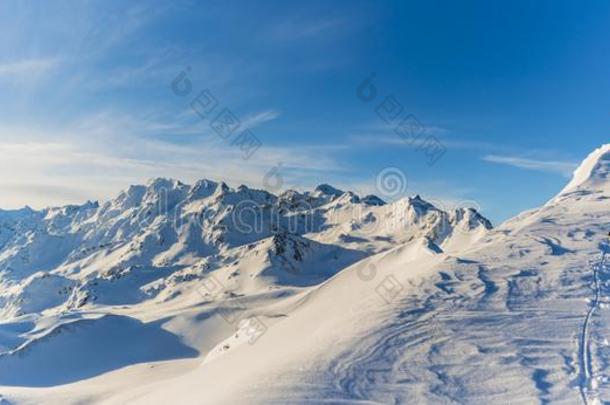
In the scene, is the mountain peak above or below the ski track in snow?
above

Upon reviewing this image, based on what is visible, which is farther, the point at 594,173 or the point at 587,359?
the point at 594,173

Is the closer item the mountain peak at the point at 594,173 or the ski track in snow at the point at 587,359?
the ski track in snow at the point at 587,359

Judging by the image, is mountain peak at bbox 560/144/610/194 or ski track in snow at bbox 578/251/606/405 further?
mountain peak at bbox 560/144/610/194

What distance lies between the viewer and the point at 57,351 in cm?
8600

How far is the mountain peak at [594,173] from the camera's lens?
5622 cm

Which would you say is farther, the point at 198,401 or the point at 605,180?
the point at 605,180

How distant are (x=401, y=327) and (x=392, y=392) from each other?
217 inches

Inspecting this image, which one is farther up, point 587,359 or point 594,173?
point 594,173

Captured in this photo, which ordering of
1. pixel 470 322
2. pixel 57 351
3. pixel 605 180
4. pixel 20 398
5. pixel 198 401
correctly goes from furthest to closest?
pixel 57 351
pixel 605 180
pixel 20 398
pixel 470 322
pixel 198 401

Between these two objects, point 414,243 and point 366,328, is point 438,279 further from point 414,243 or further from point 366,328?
point 414,243

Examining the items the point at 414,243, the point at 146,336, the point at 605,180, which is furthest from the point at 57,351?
the point at 605,180

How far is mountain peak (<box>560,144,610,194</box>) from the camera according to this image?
56.2m

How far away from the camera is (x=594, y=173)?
196ft

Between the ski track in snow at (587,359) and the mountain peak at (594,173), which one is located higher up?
the mountain peak at (594,173)
